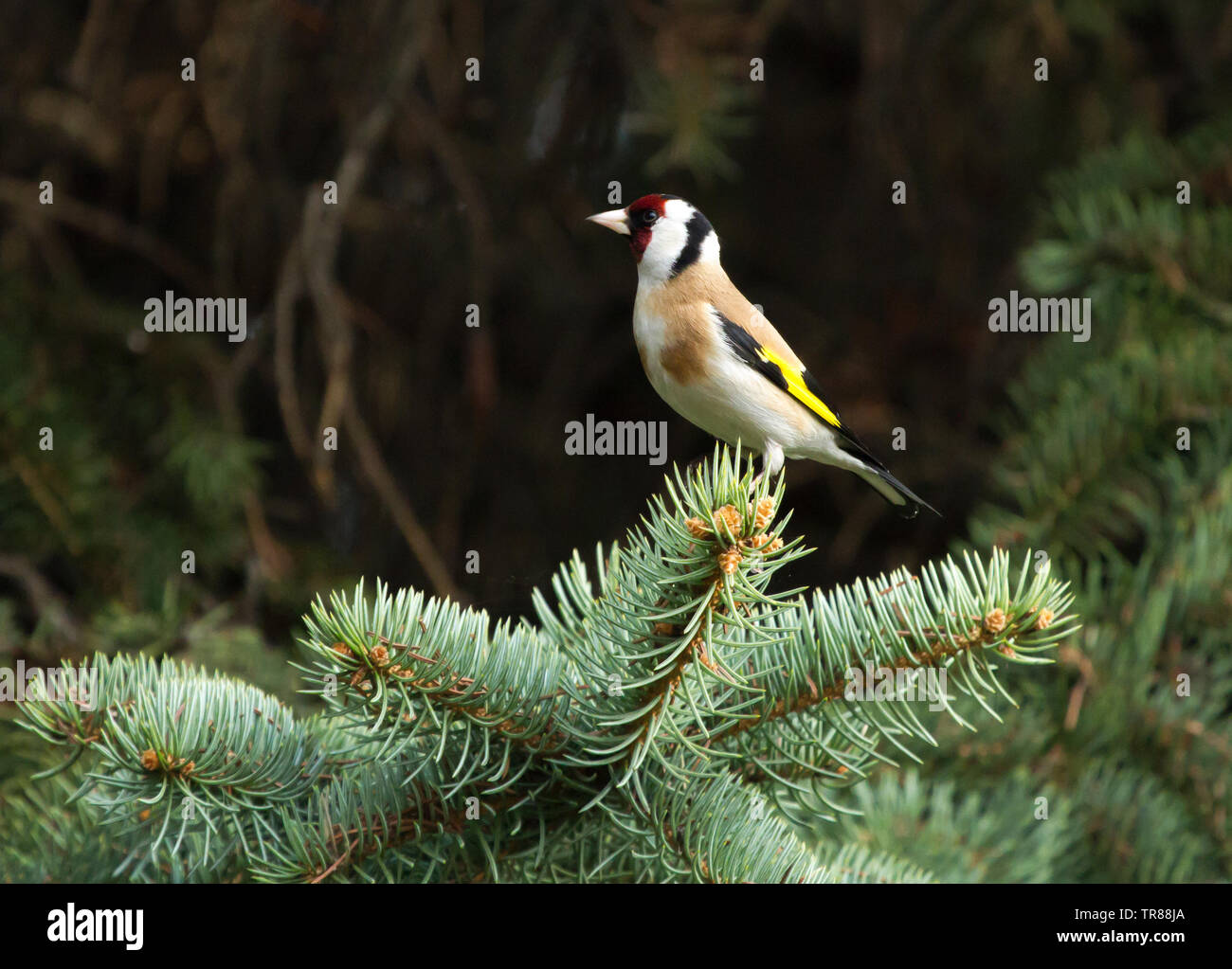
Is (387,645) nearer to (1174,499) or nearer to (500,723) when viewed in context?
(500,723)

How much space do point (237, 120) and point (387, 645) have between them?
7.24 feet

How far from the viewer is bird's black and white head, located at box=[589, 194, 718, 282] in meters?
2.26

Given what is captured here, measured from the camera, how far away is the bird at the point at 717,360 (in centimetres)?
196

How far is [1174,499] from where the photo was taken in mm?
2051
